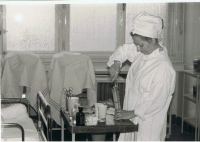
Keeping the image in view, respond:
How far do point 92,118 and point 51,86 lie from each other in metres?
1.96

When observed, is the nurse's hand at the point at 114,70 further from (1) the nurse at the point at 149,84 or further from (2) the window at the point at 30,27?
(2) the window at the point at 30,27

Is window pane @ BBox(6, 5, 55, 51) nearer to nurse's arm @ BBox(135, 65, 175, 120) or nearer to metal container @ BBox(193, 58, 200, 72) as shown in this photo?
metal container @ BBox(193, 58, 200, 72)

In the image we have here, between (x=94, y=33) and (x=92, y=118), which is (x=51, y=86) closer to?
(x=94, y=33)

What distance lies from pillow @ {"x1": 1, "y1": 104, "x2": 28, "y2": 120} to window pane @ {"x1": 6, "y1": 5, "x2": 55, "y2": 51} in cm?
213

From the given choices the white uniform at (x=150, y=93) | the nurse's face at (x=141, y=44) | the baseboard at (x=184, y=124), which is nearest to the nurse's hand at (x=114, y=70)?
the white uniform at (x=150, y=93)

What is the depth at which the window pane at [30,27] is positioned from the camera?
17.7ft

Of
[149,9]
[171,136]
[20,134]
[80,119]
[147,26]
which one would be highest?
[149,9]

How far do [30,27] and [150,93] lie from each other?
3.09 m

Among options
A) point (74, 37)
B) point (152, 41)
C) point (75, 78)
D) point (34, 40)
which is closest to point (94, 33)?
point (74, 37)

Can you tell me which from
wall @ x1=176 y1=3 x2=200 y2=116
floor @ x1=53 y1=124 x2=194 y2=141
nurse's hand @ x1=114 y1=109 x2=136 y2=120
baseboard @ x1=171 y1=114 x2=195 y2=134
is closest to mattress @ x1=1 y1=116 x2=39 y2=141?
nurse's hand @ x1=114 y1=109 x2=136 y2=120

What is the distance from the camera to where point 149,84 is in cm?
274

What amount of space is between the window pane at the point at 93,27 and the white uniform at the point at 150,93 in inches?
102

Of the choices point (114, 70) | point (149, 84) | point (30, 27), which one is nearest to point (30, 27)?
point (30, 27)

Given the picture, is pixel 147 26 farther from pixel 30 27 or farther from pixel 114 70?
pixel 30 27
